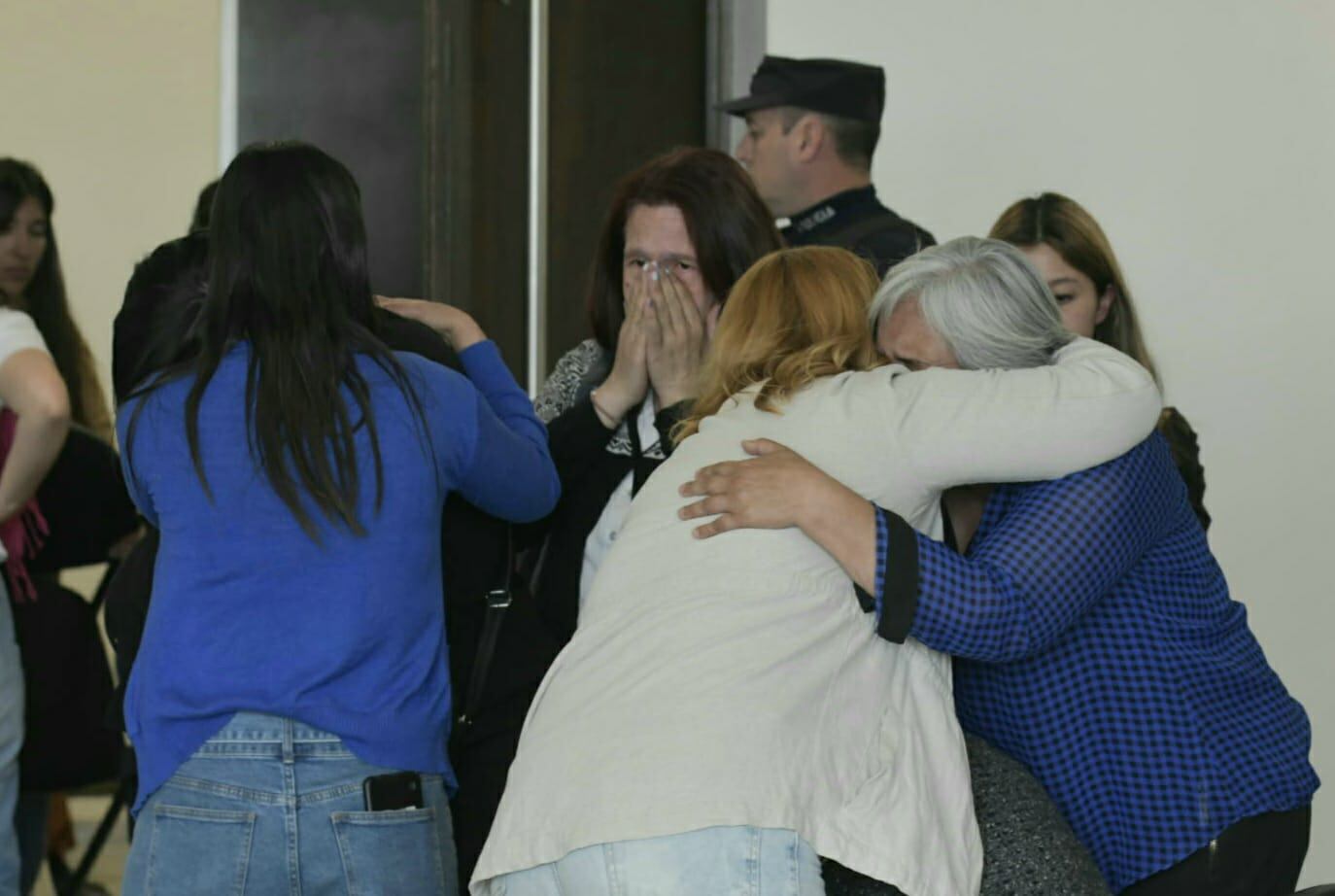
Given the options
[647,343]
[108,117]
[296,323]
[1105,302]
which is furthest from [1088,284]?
[108,117]

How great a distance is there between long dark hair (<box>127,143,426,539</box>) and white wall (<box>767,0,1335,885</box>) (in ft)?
8.24

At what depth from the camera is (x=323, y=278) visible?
1.96m

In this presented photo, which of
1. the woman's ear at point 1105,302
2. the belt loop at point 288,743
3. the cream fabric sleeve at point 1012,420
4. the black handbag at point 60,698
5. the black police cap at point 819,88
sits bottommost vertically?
the black handbag at point 60,698

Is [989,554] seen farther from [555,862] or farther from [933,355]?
[555,862]

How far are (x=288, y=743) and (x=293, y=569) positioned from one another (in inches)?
7.1

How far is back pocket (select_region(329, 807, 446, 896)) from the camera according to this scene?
73.0 inches

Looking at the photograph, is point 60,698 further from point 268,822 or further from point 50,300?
point 268,822

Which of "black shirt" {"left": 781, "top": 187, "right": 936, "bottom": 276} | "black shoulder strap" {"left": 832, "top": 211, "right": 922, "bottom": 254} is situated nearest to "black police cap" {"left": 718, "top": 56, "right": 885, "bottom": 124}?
"black shirt" {"left": 781, "top": 187, "right": 936, "bottom": 276}

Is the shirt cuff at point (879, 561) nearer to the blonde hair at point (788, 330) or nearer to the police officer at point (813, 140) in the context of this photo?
the blonde hair at point (788, 330)

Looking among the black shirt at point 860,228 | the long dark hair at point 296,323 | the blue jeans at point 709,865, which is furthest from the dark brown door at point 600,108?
the blue jeans at point 709,865

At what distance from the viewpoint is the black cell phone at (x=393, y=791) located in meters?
1.87

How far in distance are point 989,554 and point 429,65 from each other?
2.30 meters

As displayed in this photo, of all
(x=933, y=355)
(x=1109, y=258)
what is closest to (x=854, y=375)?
(x=933, y=355)

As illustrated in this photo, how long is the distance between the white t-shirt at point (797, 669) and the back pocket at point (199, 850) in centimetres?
29
